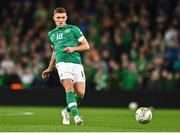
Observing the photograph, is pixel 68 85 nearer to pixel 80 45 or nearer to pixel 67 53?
pixel 67 53

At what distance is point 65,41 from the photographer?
13.3 m

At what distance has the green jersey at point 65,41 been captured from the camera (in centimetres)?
1326

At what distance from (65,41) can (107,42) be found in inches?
459

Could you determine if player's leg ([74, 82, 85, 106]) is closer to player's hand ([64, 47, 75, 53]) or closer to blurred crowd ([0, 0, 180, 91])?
player's hand ([64, 47, 75, 53])

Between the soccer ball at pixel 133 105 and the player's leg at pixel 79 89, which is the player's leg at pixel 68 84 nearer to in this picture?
the player's leg at pixel 79 89

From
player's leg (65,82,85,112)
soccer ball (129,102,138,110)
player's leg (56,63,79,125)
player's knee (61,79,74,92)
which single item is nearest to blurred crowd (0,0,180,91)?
soccer ball (129,102,138,110)

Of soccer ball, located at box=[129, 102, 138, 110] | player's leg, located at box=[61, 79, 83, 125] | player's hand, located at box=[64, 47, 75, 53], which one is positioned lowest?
soccer ball, located at box=[129, 102, 138, 110]

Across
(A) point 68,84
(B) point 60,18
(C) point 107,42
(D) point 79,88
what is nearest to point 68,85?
(A) point 68,84

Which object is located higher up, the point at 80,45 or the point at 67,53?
the point at 80,45

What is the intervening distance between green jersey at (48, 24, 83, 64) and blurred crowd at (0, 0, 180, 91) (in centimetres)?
972

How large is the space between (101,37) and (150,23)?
200cm

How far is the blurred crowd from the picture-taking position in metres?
23.6

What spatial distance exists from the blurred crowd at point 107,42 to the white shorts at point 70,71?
974 cm

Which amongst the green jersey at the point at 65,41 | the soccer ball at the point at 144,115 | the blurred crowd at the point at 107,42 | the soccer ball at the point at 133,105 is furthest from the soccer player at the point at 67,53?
the blurred crowd at the point at 107,42
